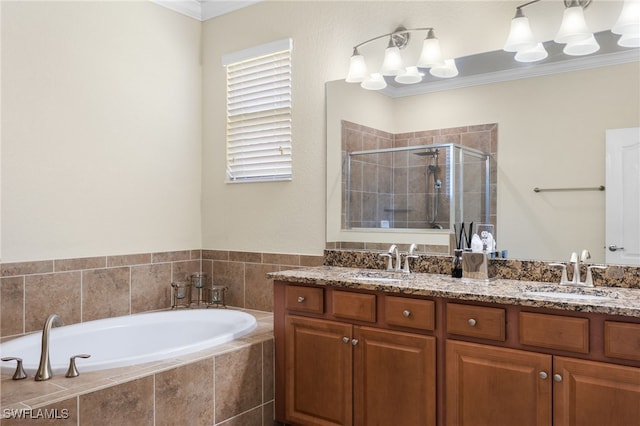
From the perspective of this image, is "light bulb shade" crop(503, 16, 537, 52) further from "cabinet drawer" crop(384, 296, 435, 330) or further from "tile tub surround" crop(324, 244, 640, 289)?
"cabinet drawer" crop(384, 296, 435, 330)

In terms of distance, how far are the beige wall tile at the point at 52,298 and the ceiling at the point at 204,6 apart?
6.51ft

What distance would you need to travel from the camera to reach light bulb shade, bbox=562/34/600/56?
7.51 ft

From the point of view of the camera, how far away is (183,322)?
3.29 meters

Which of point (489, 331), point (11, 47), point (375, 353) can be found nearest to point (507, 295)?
point (489, 331)

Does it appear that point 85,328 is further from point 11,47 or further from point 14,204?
point 11,47

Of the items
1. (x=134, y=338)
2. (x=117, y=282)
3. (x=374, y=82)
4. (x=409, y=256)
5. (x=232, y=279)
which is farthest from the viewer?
(x=232, y=279)

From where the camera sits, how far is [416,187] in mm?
2760

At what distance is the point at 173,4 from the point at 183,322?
88.8 inches

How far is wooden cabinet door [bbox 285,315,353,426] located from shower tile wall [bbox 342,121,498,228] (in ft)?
2.40

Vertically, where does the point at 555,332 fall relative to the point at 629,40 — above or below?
below

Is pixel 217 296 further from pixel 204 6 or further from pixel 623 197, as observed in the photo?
pixel 623 197

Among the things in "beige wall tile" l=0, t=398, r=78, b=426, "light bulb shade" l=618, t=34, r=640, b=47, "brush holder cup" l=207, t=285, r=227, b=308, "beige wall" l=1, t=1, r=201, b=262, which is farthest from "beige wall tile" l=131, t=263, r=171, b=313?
"light bulb shade" l=618, t=34, r=640, b=47

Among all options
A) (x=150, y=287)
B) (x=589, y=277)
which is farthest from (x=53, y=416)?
(x=589, y=277)

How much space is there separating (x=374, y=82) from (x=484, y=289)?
141cm
